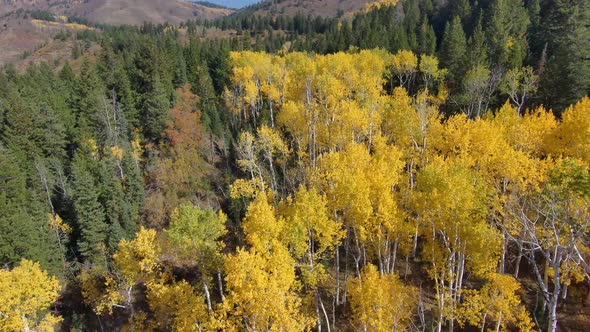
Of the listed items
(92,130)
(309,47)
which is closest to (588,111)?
(92,130)

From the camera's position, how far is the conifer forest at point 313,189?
2217 centimetres

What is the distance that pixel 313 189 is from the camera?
26.7 meters

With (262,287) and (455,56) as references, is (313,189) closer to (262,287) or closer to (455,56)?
(262,287)

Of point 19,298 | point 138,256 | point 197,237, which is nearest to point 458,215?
point 197,237

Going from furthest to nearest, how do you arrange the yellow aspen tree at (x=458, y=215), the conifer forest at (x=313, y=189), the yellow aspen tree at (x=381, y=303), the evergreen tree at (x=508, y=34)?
the evergreen tree at (x=508, y=34), the conifer forest at (x=313, y=189), the yellow aspen tree at (x=381, y=303), the yellow aspen tree at (x=458, y=215)

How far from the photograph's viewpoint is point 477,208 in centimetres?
2139

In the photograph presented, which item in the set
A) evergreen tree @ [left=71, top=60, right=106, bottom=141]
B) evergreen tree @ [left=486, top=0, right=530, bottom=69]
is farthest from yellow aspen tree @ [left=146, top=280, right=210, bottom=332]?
evergreen tree @ [left=486, top=0, right=530, bottom=69]

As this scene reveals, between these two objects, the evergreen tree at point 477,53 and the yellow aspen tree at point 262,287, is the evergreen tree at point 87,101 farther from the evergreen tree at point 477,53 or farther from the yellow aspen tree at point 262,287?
the evergreen tree at point 477,53

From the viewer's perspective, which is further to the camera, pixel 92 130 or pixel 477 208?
pixel 92 130

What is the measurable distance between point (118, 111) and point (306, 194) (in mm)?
44934

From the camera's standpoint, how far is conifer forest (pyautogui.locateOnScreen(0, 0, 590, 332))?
22172 mm

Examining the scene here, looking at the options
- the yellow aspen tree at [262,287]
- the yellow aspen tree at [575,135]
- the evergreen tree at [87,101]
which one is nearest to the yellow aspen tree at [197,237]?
the yellow aspen tree at [262,287]

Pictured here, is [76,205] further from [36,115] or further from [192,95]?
[192,95]

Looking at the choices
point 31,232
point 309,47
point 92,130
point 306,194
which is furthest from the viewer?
point 309,47
